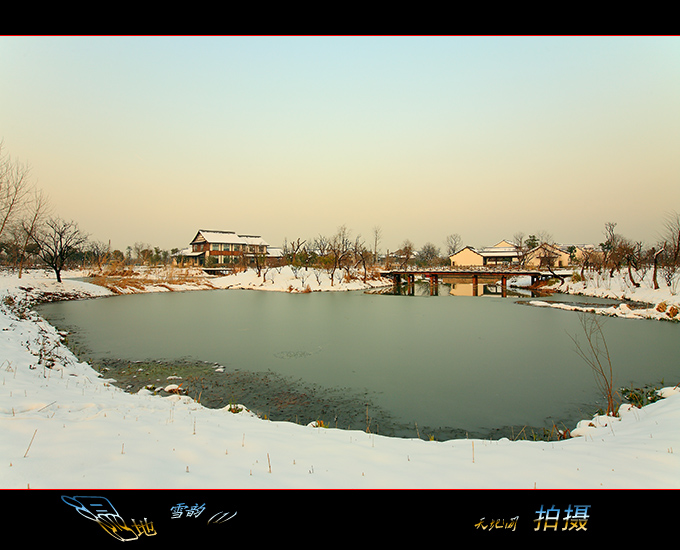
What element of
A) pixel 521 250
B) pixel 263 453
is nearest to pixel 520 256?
pixel 521 250

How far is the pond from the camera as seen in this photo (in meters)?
5.11

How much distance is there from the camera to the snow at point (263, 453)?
6.58 feet

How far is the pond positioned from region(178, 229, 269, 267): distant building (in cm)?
2753

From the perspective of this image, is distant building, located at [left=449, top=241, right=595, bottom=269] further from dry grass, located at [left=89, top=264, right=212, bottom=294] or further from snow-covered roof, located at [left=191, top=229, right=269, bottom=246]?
dry grass, located at [left=89, top=264, right=212, bottom=294]

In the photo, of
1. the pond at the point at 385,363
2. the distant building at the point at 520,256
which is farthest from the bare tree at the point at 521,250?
the pond at the point at 385,363

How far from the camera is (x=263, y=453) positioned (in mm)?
2654

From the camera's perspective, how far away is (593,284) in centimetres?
2448

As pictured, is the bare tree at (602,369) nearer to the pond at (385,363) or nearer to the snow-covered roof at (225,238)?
the pond at (385,363)

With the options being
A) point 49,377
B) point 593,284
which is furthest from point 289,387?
point 593,284

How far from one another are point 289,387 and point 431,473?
4272 mm

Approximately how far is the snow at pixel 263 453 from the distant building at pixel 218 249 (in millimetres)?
38432

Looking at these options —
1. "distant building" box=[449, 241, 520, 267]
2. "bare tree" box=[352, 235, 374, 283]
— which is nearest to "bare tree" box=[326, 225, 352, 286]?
"bare tree" box=[352, 235, 374, 283]
